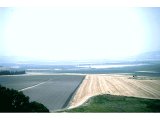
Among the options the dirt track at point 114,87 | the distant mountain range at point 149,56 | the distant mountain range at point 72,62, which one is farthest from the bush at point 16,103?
the distant mountain range at point 149,56

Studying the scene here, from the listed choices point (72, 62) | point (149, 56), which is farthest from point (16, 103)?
point (149, 56)

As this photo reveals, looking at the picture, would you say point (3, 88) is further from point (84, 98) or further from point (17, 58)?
point (84, 98)

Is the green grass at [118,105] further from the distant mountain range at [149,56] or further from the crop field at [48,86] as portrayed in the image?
the distant mountain range at [149,56]

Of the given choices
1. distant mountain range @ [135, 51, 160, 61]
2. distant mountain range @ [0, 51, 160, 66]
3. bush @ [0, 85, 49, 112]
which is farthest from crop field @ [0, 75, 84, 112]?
distant mountain range @ [135, 51, 160, 61]

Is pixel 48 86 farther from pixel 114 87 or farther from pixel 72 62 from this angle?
pixel 114 87

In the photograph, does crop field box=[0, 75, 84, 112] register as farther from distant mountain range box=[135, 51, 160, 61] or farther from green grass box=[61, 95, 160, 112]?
distant mountain range box=[135, 51, 160, 61]

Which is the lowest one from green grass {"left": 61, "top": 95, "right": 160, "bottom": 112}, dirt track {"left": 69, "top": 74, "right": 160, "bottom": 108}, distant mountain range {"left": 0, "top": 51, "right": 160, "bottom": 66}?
green grass {"left": 61, "top": 95, "right": 160, "bottom": 112}
